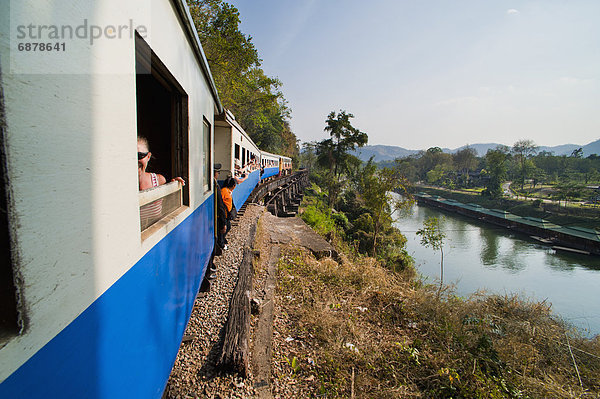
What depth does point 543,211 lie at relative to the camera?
37312 millimetres

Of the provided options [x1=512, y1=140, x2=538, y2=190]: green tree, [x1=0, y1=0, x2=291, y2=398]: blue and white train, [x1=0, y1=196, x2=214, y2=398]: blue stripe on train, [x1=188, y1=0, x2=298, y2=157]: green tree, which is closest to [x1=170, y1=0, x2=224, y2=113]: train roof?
[x1=0, y1=0, x2=291, y2=398]: blue and white train

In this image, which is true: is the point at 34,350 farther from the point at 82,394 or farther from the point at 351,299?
the point at 351,299

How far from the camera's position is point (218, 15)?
43.1 feet

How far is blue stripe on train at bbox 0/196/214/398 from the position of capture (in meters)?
0.69

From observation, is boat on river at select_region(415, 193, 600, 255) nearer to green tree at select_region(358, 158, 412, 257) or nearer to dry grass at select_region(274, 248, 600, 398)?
green tree at select_region(358, 158, 412, 257)

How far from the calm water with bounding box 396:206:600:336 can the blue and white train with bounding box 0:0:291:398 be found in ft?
56.3

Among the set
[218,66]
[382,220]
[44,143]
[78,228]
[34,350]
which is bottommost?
[382,220]

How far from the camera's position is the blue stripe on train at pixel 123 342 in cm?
69

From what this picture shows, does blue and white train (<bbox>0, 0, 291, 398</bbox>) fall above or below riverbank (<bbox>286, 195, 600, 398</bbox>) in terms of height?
above

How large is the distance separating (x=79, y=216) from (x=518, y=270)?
30817 millimetres

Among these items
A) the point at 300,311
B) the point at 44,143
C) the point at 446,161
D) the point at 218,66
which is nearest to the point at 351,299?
the point at 300,311

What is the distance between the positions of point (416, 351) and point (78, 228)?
383 centimetres

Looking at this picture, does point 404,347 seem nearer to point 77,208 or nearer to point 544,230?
point 77,208

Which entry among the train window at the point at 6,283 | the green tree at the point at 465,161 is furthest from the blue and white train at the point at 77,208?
the green tree at the point at 465,161
